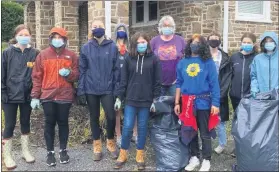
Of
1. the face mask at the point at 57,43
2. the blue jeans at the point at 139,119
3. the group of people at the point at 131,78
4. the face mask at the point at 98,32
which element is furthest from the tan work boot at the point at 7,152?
the face mask at the point at 98,32

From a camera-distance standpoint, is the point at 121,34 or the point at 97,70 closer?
the point at 97,70

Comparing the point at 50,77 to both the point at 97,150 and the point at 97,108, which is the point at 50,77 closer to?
the point at 97,108

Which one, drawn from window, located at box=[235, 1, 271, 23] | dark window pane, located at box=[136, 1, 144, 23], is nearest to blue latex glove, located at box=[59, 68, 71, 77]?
window, located at box=[235, 1, 271, 23]

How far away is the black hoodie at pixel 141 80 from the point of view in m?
4.79

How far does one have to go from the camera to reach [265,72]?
15.3ft

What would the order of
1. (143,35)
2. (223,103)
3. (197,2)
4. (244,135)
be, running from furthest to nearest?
(197,2) < (223,103) < (143,35) < (244,135)

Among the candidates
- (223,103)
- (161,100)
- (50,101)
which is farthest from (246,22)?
(50,101)

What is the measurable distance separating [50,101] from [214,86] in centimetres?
216

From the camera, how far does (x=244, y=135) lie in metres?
4.55

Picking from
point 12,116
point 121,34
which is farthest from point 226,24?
point 12,116

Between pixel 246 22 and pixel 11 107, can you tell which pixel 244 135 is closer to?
pixel 11 107

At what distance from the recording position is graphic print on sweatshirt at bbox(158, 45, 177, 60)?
5.02 metres

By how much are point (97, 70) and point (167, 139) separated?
4.34ft

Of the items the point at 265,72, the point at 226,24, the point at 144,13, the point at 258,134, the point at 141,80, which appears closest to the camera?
the point at 258,134
